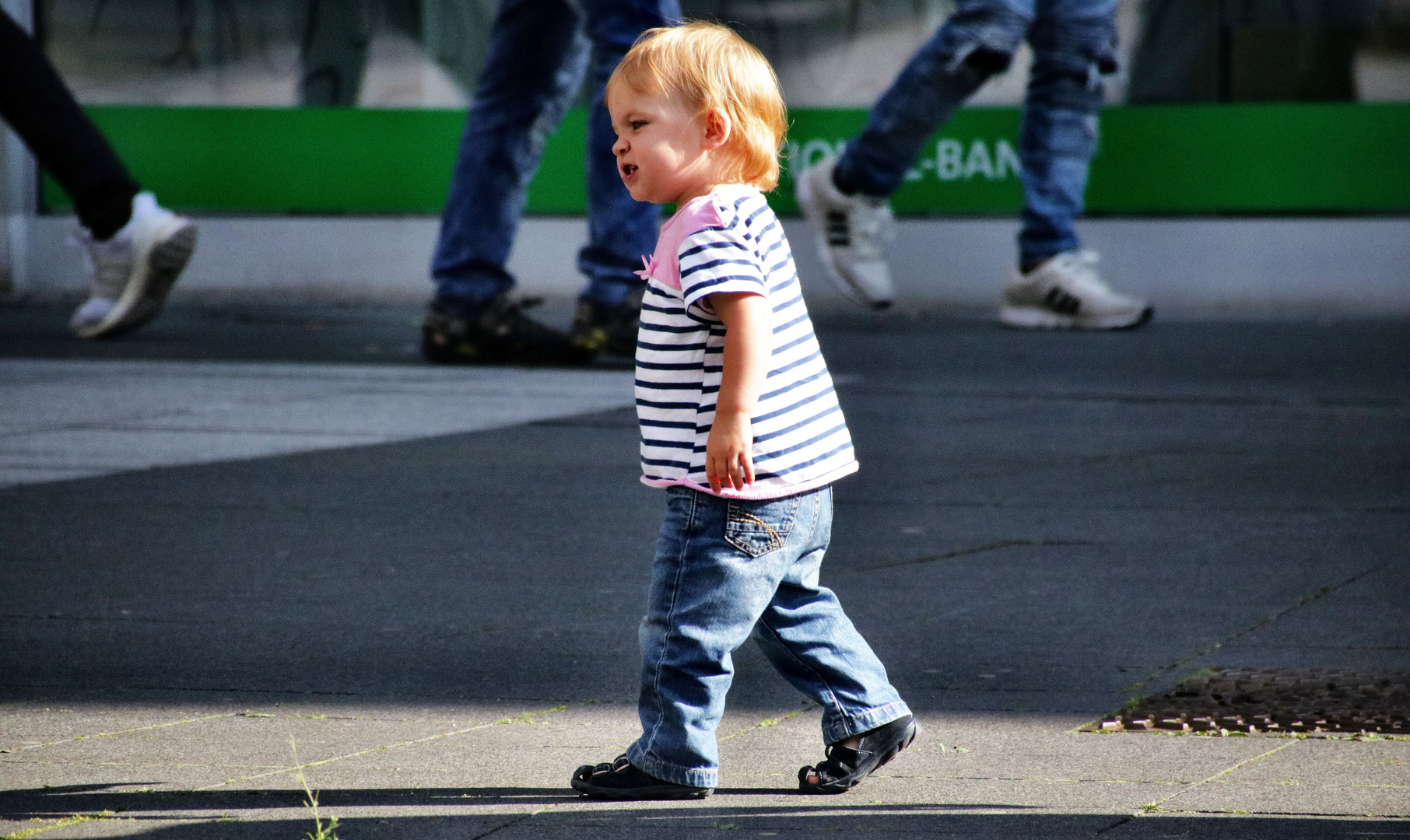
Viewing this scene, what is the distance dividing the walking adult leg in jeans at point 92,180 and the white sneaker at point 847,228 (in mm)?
2497

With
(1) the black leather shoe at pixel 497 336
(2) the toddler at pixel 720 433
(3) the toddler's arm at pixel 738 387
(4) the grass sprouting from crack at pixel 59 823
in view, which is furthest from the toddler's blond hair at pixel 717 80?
(1) the black leather shoe at pixel 497 336

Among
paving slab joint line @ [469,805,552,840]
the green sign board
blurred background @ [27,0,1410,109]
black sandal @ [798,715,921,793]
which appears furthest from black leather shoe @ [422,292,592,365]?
paving slab joint line @ [469,805,552,840]

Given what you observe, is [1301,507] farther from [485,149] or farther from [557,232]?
[557,232]

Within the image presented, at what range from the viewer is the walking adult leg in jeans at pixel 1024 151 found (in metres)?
7.77

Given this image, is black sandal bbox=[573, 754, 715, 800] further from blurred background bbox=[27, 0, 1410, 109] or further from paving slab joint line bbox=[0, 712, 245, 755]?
blurred background bbox=[27, 0, 1410, 109]

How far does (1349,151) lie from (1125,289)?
123 cm

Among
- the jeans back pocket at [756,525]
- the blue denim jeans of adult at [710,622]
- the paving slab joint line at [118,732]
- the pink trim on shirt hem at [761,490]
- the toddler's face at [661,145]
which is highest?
the toddler's face at [661,145]

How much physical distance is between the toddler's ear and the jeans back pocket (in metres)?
0.43

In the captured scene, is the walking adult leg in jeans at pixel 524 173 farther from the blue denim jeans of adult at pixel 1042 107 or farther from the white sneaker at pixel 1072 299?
the white sneaker at pixel 1072 299

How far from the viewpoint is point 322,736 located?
103 inches

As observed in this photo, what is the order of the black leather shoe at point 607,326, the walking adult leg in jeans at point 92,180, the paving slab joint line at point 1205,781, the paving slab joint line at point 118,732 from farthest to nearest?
the walking adult leg in jeans at point 92,180
the black leather shoe at point 607,326
the paving slab joint line at point 118,732
the paving slab joint line at point 1205,781

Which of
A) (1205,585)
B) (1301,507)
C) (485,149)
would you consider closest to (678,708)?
Result: (1205,585)

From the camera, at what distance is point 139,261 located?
295 inches

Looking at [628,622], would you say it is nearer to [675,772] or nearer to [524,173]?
[675,772]
